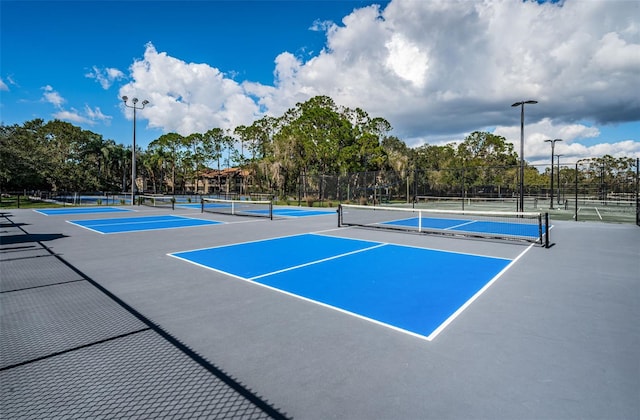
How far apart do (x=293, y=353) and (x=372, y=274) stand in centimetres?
365

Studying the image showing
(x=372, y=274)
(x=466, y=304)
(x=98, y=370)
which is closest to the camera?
(x=98, y=370)

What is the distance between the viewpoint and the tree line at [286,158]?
3841cm

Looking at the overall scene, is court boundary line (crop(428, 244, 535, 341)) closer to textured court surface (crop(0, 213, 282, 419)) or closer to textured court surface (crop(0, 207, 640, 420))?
textured court surface (crop(0, 207, 640, 420))

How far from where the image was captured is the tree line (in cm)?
3841

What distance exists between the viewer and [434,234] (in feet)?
43.1

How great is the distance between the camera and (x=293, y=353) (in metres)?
3.70

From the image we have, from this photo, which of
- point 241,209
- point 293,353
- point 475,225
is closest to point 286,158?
point 241,209

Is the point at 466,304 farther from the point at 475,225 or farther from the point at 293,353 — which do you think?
the point at 475,225

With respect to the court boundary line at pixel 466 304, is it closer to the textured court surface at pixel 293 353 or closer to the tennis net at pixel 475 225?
the textured court surface at pixel 293 353

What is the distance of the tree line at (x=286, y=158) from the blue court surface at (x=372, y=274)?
14.1 metres

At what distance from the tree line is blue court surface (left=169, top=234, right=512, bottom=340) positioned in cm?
1415

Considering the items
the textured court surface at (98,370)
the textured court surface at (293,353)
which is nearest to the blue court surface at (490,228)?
the textured court surface at (293,353)

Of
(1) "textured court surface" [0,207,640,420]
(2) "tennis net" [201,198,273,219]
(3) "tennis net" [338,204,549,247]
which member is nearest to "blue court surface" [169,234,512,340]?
(1) "textured court surface" [0,207,640,420]

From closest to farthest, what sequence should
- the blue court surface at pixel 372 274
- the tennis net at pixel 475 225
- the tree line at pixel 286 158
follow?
the blue court surface at pixel 372 274 → the tennis net at pixel 475 225 → the tree line at pixel 286 158
